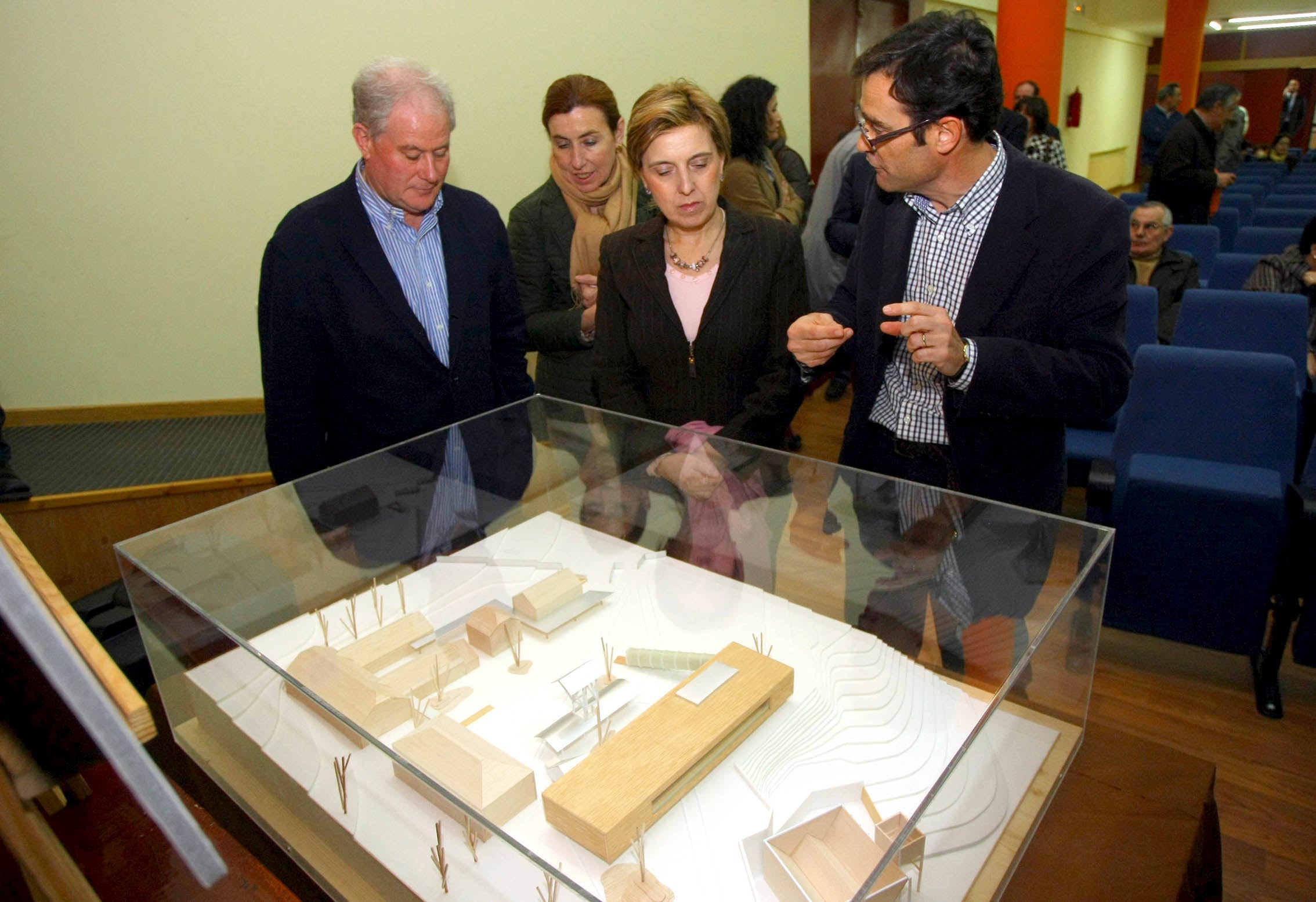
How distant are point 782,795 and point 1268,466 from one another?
7.66 feet

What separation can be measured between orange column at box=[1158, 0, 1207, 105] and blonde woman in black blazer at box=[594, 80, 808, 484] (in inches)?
559

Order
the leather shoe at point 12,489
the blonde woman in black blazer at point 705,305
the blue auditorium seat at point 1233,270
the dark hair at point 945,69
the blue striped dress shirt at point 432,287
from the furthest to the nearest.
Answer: the blue auditorium seat at point 1233,270 < the leather shoe at point 12,489 < the blonde woman in black blazer at point 705,305 < the blue striped dress shirt at point 432,287 < the dark hair at point 945,69

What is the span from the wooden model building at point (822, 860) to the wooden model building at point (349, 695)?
1.80 ft

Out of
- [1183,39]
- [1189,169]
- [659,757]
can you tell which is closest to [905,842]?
[659,757]

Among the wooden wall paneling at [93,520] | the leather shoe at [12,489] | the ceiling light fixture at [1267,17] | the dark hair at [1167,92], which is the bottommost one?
the wooden wall paneling at [93,520]

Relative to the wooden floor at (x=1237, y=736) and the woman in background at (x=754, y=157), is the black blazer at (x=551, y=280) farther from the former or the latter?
the wooden floor at (x=1237, y=736)

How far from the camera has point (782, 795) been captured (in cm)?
104

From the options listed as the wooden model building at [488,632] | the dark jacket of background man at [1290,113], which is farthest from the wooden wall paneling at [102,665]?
the dark jacket of background man at [1290,113]

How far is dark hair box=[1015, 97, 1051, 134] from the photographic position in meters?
5.81

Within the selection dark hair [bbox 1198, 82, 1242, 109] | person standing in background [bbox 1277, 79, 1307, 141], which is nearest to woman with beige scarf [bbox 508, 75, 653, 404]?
dark hair [bbox 1198, 82, 1242, 109]

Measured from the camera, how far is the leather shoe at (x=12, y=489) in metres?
2.61

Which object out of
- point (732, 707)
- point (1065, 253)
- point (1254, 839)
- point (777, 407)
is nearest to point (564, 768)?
point (732, 707)

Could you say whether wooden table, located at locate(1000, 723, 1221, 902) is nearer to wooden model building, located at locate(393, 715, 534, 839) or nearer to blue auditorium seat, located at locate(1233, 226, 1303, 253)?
wooden model building, located at locate(393, 715, 534, 839)

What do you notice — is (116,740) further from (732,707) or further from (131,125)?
(131,125)
